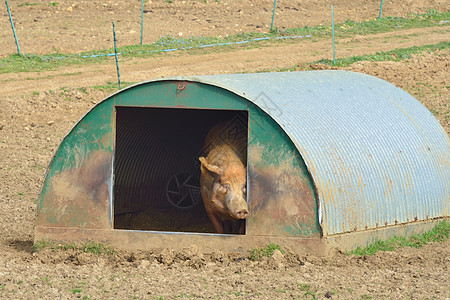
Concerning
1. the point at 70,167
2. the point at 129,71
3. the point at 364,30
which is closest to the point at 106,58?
the point at 129,71

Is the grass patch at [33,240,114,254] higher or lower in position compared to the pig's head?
lower

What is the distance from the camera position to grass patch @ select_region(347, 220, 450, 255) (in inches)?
330

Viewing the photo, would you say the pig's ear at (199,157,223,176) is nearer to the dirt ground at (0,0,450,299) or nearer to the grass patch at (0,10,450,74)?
the dirt ground at (0,0,450,299)

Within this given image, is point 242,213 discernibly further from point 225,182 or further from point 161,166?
point 161,166

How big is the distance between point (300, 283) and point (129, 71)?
1302 cm

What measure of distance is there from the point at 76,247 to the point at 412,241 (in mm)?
4068

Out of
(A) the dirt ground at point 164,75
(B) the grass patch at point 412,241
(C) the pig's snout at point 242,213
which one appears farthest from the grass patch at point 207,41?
(B) the grass patch at point 412,241

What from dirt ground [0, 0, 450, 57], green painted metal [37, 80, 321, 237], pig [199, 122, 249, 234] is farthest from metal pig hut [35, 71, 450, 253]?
dirt ground [0, 0, 450, 57]

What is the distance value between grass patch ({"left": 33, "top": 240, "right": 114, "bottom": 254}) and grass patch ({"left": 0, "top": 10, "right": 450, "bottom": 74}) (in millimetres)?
11258

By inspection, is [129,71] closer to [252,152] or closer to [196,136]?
[196,136]

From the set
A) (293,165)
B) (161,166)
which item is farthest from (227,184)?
(161,166)

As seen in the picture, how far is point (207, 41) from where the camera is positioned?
2319cm

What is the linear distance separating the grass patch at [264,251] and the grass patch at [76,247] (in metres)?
1.67

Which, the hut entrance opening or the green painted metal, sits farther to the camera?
the hut entrance opening
